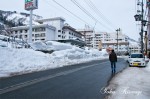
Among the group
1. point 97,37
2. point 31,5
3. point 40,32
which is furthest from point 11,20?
point 31,5

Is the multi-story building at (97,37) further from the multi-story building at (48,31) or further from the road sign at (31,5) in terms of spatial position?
the road sign at (31,5)

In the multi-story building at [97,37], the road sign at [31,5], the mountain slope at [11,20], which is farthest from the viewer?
the multi-story building at [97,37]

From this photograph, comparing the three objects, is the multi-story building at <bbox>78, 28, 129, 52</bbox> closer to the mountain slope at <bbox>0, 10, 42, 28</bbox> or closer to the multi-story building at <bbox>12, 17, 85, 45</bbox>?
the mountain slope at <bbox>0, 10, 42, 28</bbox>

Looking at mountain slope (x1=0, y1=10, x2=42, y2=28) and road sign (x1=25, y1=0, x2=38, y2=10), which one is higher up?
mountain slope (x1=0, y1=10, x2=42, y2=28)

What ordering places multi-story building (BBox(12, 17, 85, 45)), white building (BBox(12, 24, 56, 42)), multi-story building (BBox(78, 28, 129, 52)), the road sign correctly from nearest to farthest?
the road sign, white building (BBox(12, 24, 56, 42)), multi-story building (BBox(12, 17, 85, 45)), multi-story building (BBox(78, 28, 129, 52))

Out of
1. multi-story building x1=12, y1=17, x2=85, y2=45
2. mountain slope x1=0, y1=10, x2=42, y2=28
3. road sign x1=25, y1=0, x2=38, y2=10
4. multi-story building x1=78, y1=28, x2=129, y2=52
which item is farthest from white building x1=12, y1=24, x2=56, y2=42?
multi-story building x1=78, y1=28, x2=129, y2=52

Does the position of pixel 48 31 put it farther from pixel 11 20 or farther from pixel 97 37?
pixel 97 37

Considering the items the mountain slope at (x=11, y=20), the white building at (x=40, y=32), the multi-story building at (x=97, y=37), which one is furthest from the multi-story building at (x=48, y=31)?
the multi-story building at (x=97, y=37)

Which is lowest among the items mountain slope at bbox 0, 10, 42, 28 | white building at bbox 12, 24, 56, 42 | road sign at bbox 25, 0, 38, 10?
white building at bbox 12, 24, 56, 42

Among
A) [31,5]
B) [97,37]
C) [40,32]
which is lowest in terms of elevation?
[40,32]

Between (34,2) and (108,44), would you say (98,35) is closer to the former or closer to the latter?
(108,44)

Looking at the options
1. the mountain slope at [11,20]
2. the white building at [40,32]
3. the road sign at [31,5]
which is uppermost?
the mountain slope at [11,20]

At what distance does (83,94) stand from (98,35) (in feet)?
590

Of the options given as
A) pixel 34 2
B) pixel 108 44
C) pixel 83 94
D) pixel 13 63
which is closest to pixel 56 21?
pixel 34 2
